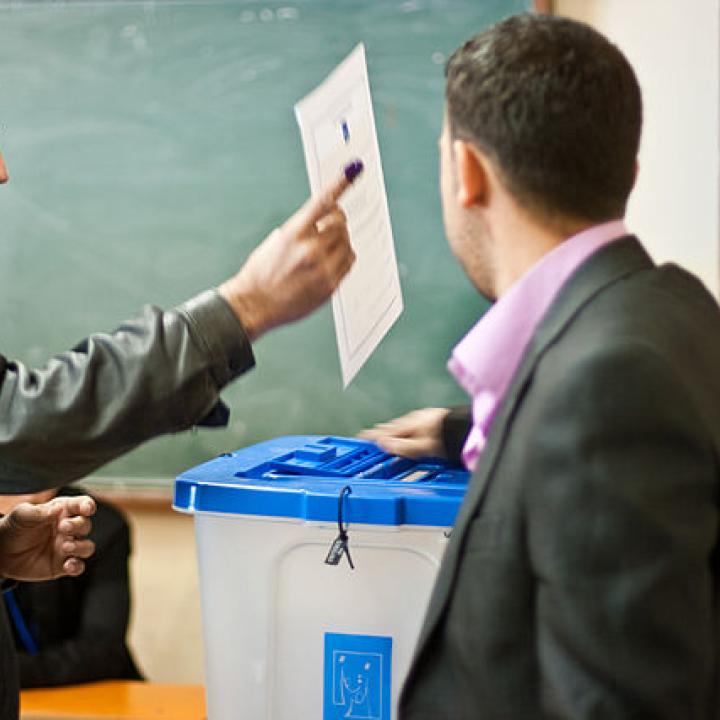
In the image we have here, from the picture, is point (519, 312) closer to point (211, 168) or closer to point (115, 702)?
point (115, 702)

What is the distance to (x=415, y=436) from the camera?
1.50 meters

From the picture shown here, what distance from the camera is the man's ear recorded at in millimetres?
945

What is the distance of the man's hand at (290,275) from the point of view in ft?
3.63

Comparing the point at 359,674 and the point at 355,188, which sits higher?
the point at 355,188

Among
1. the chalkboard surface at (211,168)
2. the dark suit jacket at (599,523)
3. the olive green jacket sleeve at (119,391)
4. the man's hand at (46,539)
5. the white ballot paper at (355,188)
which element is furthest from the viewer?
the chalkboard surface at (211,168)

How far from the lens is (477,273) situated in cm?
100

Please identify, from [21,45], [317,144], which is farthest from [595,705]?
[21,45]

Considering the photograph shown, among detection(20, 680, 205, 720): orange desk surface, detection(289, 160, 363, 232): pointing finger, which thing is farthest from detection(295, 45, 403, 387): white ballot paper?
detection(20, 680, 205, 720): orange desk surface

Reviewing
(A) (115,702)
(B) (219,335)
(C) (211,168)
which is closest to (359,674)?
(B) (219,335)

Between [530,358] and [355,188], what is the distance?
43 cm

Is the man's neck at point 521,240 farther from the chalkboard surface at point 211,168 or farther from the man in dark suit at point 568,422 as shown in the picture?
the chalkboard surface at point 211,168

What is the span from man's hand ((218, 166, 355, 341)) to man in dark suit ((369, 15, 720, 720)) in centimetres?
17

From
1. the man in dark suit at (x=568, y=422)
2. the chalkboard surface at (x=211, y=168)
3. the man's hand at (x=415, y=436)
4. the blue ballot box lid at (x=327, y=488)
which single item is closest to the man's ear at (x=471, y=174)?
the man in dark suit at (x=568, y=422)

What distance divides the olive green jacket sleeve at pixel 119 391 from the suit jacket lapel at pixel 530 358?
299mm
